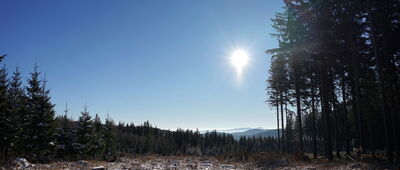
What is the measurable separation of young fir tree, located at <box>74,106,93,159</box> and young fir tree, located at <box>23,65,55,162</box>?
3368 millimetres

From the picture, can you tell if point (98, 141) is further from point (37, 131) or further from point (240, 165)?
point (240, 165)

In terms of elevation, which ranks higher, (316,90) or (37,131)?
(316,90)

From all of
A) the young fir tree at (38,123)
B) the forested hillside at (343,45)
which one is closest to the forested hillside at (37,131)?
the young fir tree at (38,123)

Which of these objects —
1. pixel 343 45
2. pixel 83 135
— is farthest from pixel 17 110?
pixel 343 45

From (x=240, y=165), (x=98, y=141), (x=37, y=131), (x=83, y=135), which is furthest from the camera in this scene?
(x=98, y=141)

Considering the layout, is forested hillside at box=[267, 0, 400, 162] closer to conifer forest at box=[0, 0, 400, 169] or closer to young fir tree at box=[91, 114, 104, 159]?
conifer forest at box=[0, 0, 400, 169]

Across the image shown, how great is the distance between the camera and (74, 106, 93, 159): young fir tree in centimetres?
2276

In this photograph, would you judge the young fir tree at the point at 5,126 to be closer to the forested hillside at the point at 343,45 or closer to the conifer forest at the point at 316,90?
the conifer forest at the point at 316,90

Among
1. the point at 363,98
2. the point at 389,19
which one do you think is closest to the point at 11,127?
the point at 389,19

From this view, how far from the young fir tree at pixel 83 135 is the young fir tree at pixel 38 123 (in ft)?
11.1

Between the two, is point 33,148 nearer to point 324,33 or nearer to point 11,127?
point 11,127

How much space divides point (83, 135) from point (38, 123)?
18.0 ft

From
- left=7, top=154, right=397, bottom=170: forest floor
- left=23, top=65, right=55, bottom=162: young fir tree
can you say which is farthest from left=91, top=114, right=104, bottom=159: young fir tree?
left=7, top=154, right=397, bottom=170: forest floor

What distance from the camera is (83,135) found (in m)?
23.5
